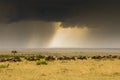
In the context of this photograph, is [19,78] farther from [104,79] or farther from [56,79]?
[104,79]

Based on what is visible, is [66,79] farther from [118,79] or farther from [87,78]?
[118,79]

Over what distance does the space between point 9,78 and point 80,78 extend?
7250mm

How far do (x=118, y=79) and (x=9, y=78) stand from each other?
36.0 feet

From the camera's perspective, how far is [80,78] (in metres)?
32.7

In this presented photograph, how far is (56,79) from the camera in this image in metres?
31.3

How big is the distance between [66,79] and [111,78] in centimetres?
481

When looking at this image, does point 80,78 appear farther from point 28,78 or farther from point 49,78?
point 28,78

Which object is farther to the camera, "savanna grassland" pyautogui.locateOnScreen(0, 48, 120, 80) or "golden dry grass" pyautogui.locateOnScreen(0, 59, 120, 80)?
"savanna grassland" pyautogui.locateOnScreen(0, 48, 120, 80)

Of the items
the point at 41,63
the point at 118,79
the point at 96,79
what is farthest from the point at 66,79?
the point at 41,63

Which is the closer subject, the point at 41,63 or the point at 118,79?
the point at 118,79

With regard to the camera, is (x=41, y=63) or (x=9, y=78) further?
(x=41, y=63)

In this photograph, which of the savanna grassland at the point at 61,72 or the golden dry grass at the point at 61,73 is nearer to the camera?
the golden dry grass at the point at 61,73

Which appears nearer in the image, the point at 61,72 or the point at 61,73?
the point at 61,73

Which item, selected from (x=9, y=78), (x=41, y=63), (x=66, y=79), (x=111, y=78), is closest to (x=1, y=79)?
(x=9, y=78)
